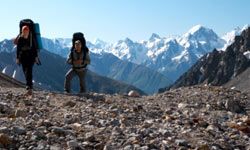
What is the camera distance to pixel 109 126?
13.3m

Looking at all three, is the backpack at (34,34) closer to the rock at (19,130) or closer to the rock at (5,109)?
the rock at (5,109)

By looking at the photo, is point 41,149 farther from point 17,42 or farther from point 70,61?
point 70,61

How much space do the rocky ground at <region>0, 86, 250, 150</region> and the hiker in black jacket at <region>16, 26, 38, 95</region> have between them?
174 centimetres

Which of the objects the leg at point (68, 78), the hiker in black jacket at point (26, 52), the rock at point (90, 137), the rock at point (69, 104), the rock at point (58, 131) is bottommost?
Result: the rock at point (90, 137)

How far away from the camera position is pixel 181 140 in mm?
12039

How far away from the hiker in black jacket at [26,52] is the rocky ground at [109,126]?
A: 174cm

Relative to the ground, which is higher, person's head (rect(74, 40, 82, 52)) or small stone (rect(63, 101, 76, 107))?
person's head (rect(74, 40, 82, 52))

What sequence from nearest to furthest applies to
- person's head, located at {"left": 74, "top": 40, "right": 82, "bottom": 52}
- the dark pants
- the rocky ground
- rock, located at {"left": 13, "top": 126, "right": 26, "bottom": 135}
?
1. the rocky ground
2. rock, located at {"left": 13, "top": 126, "right": 26, "bottom": 135}
3. the dark pants
4. person's head, located at {"left": 74, "top": 40, "right": 82, "bottom": 52}

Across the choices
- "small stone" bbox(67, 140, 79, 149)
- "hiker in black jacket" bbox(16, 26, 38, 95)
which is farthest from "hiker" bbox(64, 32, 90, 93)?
"small stone" bbox(67, 140, 79, 149)

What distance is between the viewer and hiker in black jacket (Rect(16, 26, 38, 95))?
70.6 ft

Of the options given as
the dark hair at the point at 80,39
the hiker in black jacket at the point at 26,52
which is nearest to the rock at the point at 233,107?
the dark hair at the point at 80,39

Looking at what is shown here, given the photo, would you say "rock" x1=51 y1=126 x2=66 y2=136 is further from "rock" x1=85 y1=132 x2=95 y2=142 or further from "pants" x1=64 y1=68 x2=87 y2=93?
"pants" x1=64 y1=68 x2=87 y2=93

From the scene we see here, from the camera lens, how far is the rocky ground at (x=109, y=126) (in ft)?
36.5

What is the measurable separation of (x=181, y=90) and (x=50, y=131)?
16368mm
